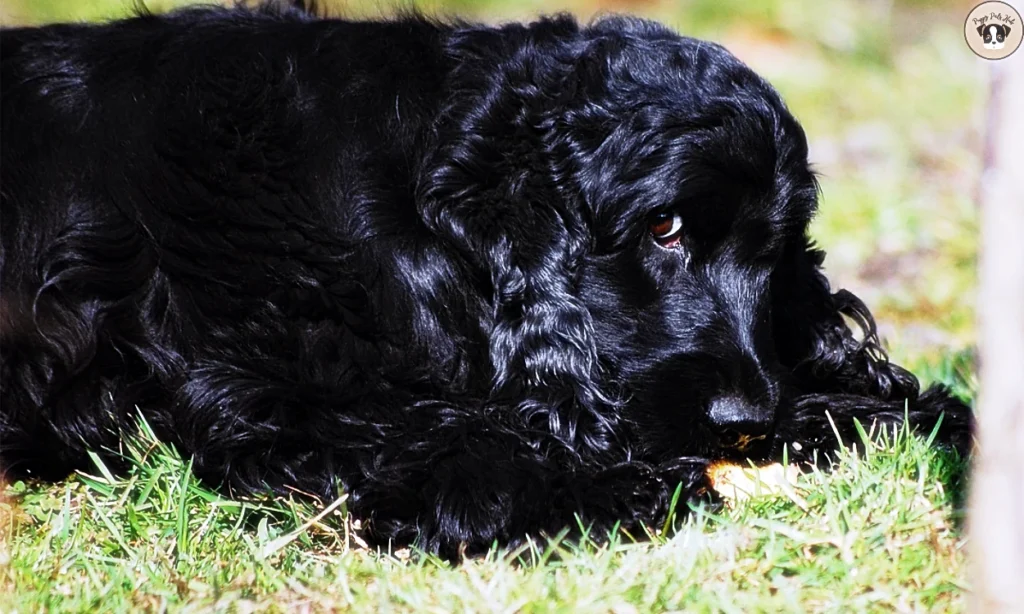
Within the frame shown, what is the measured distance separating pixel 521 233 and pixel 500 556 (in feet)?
3.23

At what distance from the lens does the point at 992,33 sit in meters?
3.73

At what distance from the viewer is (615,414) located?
3609 millimetres

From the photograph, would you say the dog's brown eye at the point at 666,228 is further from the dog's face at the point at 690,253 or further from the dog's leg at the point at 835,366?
the dog's leg at the point at 835,366

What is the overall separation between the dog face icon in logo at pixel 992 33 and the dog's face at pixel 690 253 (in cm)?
66

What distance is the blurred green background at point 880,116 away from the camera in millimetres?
6520

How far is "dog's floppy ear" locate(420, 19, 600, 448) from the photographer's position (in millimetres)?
3568

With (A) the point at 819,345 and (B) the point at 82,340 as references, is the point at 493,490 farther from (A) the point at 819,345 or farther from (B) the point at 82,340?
(A) the point at 819,345

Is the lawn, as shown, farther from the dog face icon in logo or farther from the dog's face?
the dog face icon in logo

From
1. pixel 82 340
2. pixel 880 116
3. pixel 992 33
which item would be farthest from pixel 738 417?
pixel 880 116

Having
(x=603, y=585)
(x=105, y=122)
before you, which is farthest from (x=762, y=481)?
(x=105, y=122)

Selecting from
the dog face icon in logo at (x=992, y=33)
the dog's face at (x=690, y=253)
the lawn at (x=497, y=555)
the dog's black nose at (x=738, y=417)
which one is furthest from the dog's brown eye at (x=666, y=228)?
the dog face icon in logo at (x=992, y=33)

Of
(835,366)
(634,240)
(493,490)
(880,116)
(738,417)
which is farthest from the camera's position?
(880,116)

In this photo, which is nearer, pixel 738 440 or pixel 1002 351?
pixel 1002 351

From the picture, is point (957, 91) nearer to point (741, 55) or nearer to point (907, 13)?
point (741, 55)
